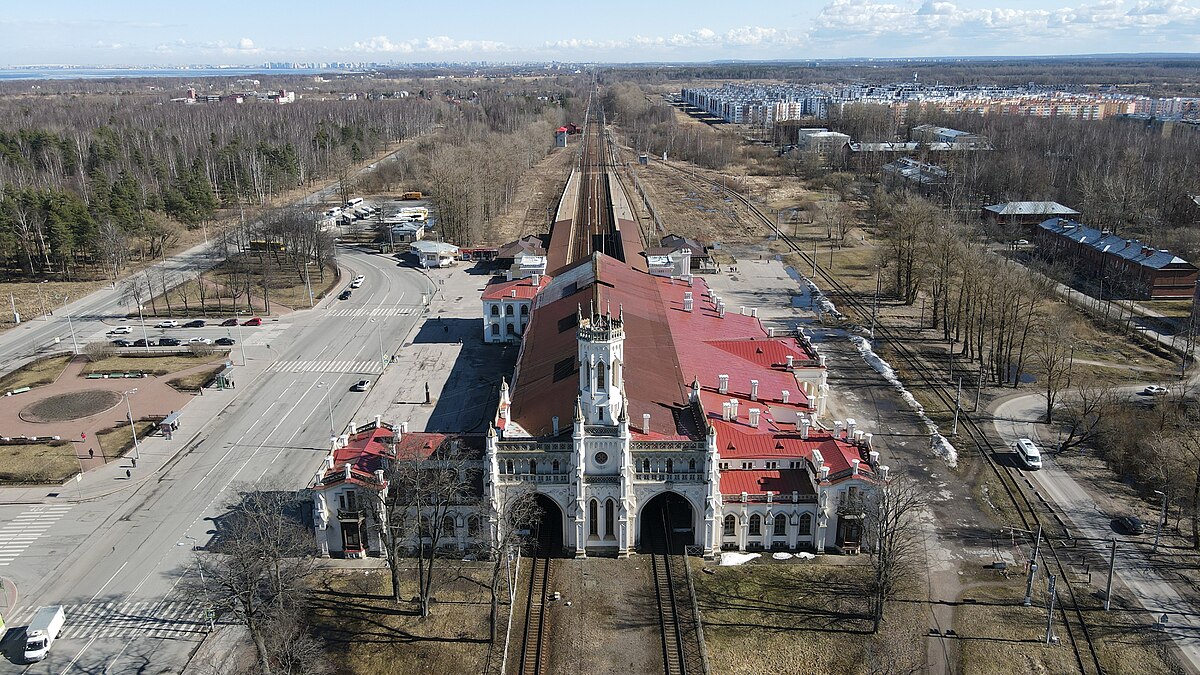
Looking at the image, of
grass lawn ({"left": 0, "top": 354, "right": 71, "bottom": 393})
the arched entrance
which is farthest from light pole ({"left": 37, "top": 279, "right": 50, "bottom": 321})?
the arched entrance

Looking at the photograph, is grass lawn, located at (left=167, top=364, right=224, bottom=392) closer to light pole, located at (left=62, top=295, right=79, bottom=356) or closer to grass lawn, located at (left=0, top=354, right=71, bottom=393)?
grass lawn, located at (left=0, top=354, right=71, bottom=393)

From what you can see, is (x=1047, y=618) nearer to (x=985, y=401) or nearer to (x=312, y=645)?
(x=985, y=401)

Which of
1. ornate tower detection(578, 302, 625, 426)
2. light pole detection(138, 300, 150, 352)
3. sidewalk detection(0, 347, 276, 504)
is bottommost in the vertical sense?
sidewalk detection(0, 347, 276, 504)

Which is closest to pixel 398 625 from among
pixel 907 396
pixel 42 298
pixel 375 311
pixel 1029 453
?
pixel 1029 453

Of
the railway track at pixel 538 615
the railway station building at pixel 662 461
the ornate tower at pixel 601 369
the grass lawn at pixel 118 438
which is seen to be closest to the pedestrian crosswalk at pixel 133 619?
the railway station building at pixel 662 461

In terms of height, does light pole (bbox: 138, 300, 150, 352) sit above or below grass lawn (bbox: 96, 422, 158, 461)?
above

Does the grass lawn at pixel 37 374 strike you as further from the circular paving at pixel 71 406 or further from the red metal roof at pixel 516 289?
the red metal roof at pixel 516 289

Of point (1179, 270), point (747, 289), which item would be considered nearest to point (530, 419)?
point (747, 289)
